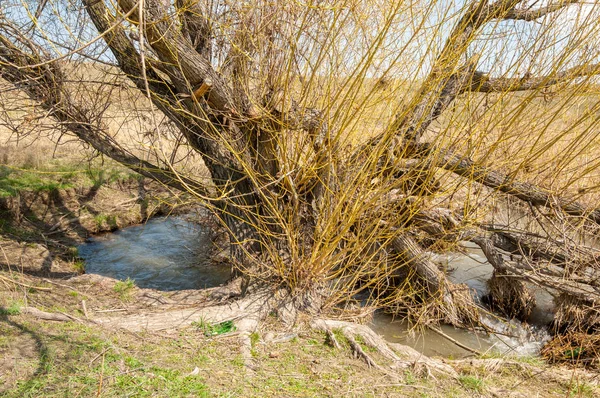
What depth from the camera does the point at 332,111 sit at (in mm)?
4457

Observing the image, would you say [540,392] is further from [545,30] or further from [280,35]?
[280,35]

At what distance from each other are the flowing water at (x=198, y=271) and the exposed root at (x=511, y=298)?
208 millimetres

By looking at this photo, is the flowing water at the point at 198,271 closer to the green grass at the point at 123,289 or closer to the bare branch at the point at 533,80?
the green grass at the point at 123,289

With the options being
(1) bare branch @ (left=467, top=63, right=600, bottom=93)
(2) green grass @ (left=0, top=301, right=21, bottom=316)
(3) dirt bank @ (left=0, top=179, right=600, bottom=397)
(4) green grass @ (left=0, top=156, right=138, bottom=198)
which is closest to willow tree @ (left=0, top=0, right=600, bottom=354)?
(1) bare branch @ (left=467, top=63, right=600, bottom=93)

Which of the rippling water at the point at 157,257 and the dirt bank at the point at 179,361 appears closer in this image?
the dirt bank at the point at 179,361

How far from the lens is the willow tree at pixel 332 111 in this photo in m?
4.00

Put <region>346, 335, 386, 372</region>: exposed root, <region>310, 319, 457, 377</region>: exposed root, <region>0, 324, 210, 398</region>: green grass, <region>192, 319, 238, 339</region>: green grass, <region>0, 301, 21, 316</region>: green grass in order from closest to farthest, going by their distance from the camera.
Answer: <region>0, 324, 210, 398</region>: green grass
<region>0, 301, 21, 316</region>: green grass
<region>346, 335, 386, 372</region>: exposed root
<region>310, 319, 457, 377</region>: exposed root
<region>192, 319, 238, 339</region>: green grass

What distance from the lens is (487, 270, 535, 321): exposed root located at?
6781 millimetres

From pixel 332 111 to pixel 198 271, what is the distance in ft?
14.6

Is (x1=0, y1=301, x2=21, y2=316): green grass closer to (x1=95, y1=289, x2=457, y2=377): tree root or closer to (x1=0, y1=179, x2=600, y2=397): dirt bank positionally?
(x1=0, y1=179, x2=600, y2=397): dirt bank

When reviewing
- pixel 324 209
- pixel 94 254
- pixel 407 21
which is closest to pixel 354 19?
pixel 407 21

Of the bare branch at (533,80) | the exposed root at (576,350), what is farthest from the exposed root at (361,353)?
the exposed root at (576,350)

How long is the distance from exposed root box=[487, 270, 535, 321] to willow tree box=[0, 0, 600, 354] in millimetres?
1279

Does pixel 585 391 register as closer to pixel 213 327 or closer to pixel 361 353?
pixel 361 353
